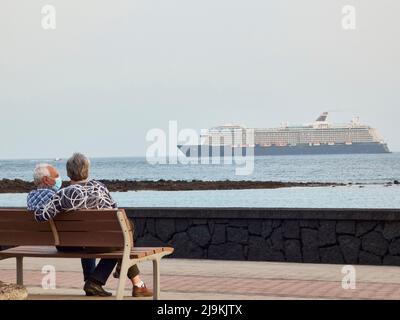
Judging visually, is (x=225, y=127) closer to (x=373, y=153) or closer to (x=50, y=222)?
(x=373, y=153)

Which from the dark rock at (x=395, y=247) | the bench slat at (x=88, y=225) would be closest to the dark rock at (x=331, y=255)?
the dark rock at (x=395, y=247)

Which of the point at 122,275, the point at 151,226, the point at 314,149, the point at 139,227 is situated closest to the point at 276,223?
the point at 151,226

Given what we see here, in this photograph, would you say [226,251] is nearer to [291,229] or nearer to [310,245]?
[291,229]

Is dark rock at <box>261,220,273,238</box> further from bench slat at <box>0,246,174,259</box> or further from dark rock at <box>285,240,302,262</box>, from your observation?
bench slat at <box>0,246,174,259</box>

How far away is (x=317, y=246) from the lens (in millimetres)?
11305

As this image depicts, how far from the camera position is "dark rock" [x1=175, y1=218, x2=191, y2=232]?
1197 cm

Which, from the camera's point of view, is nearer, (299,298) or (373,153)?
(299,298)

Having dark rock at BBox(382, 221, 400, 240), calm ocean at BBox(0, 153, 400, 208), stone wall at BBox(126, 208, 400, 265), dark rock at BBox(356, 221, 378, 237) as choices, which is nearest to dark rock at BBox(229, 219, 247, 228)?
stone wall at BBox(126, 208, 400, 265)

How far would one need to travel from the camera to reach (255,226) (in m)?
11.6

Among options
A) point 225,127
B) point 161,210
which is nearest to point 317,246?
point 161,210

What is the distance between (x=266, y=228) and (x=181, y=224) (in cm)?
112

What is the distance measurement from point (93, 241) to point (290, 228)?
13.6 ft

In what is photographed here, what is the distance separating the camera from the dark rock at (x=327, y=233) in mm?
11188

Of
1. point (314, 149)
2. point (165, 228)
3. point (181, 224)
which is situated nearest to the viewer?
point (181, 224)
